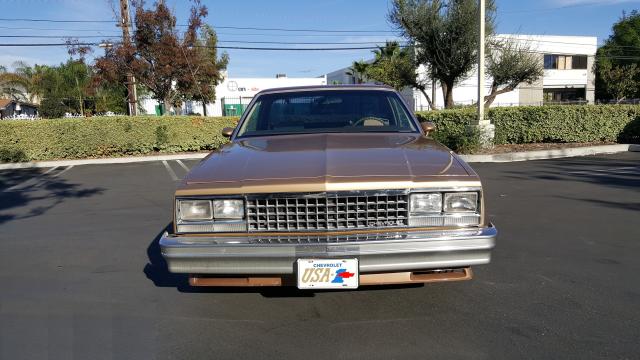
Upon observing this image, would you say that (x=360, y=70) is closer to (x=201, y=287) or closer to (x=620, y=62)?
(x=620, y=62)

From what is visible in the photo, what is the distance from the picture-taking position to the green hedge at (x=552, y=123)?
15.3 metres

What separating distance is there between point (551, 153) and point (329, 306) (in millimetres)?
12020

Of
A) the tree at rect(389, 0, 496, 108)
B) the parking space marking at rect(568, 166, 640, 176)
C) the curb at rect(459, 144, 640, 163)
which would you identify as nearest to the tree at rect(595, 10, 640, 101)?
the tree at rect(389, 0, 496, 108)

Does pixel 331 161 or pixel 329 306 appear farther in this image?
pixel 329 306

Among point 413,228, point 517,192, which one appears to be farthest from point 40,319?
point 517,192

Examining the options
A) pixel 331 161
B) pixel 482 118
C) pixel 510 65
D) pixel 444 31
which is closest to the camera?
pixel 331 161

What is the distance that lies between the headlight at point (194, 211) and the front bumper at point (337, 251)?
154 millimetres

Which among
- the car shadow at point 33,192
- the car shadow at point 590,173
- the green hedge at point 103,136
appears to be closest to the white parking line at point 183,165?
the green hedge at point 103,136

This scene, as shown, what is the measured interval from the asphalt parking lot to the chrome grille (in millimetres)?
750

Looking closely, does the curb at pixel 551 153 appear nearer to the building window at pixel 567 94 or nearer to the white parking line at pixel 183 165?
the white parking line at pixel 183 165

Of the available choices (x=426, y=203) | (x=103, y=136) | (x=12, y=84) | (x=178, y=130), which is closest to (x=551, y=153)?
(x=178, y=130)

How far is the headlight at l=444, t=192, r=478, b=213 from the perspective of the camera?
10.6ft

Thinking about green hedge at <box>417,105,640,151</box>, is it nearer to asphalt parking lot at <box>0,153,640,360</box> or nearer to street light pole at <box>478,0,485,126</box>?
street light pole at <box>478,0,485,126</box>

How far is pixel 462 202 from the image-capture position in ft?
10.7
